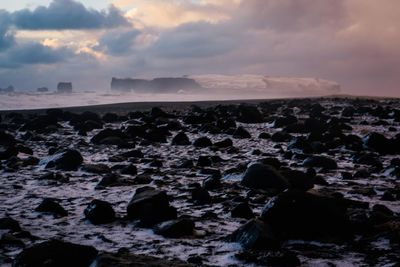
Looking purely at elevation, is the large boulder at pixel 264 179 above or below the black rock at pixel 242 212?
above

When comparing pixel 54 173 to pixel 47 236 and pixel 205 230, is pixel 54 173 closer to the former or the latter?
pixel 47 236

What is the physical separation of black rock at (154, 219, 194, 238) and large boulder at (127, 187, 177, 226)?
30 centimetres

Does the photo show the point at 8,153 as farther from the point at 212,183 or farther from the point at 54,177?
the point at 212,183

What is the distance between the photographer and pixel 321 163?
9.39 m

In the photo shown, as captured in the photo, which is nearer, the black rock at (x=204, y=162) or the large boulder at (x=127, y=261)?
the large boulder at (x=127, y=261)

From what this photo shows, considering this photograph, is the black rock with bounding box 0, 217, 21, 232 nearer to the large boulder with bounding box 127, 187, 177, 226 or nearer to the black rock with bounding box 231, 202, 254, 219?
the large boulder with bounding box 127, 187, 177, 226

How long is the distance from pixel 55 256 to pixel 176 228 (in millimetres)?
1599

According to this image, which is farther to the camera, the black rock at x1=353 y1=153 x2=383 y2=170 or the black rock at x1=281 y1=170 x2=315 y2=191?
the black rock at x1=353 y1=153 x2=383 y2=170

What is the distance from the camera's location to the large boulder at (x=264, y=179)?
7.23 meters

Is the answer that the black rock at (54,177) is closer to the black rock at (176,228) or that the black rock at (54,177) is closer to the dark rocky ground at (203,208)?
the dark rocky ground at (203,208)

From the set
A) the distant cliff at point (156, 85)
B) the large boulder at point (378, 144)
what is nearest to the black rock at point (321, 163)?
the large boulder at point (378, 144)

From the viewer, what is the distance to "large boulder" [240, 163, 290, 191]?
285 inches

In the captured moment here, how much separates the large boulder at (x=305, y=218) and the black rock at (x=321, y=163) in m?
4.33

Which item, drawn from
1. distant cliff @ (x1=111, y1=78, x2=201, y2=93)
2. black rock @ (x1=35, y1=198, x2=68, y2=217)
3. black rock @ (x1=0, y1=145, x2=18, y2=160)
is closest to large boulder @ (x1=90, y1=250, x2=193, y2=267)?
black rock @ (x1=35, y1=198, x2=68, y2=217)
